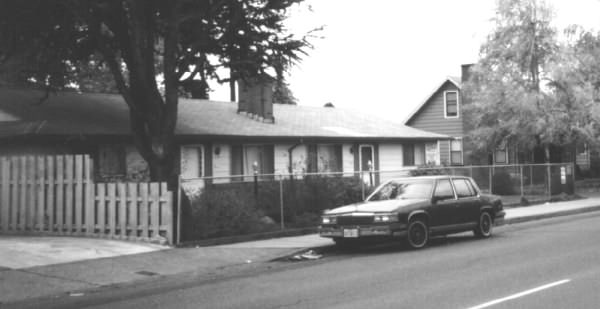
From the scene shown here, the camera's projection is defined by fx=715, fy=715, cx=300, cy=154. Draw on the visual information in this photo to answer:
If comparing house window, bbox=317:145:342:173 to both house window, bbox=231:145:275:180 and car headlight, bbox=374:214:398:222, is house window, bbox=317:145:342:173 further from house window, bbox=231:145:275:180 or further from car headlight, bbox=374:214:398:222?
car headlight, bbox=374:214:398:222

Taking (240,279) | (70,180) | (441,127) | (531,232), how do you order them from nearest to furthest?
(240,279)
(70,180)
(531,232)
(441,127)

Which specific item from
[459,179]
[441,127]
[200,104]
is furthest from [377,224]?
[441,127]

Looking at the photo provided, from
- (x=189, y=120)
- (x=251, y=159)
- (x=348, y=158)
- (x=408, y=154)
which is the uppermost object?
(x=189, y=120)

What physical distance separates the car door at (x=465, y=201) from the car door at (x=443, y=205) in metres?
0.20

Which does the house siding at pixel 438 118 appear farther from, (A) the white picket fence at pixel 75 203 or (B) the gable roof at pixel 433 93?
(A) the white picket fence at pixel 75 203

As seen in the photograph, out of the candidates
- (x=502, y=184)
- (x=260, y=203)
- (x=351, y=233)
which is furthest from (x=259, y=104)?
(x=351, y=233)

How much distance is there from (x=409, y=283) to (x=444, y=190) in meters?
6.07

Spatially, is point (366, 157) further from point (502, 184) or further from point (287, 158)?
point (502, 184)

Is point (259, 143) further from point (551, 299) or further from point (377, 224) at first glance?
point (551, 299)

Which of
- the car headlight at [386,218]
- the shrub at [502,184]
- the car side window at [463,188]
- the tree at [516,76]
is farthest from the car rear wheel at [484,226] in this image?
the tree at [516,76]

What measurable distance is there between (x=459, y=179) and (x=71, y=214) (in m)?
9.05

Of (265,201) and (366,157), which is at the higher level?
(366,157)

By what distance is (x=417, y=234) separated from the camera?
15.1 m

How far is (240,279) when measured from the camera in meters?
11.6
